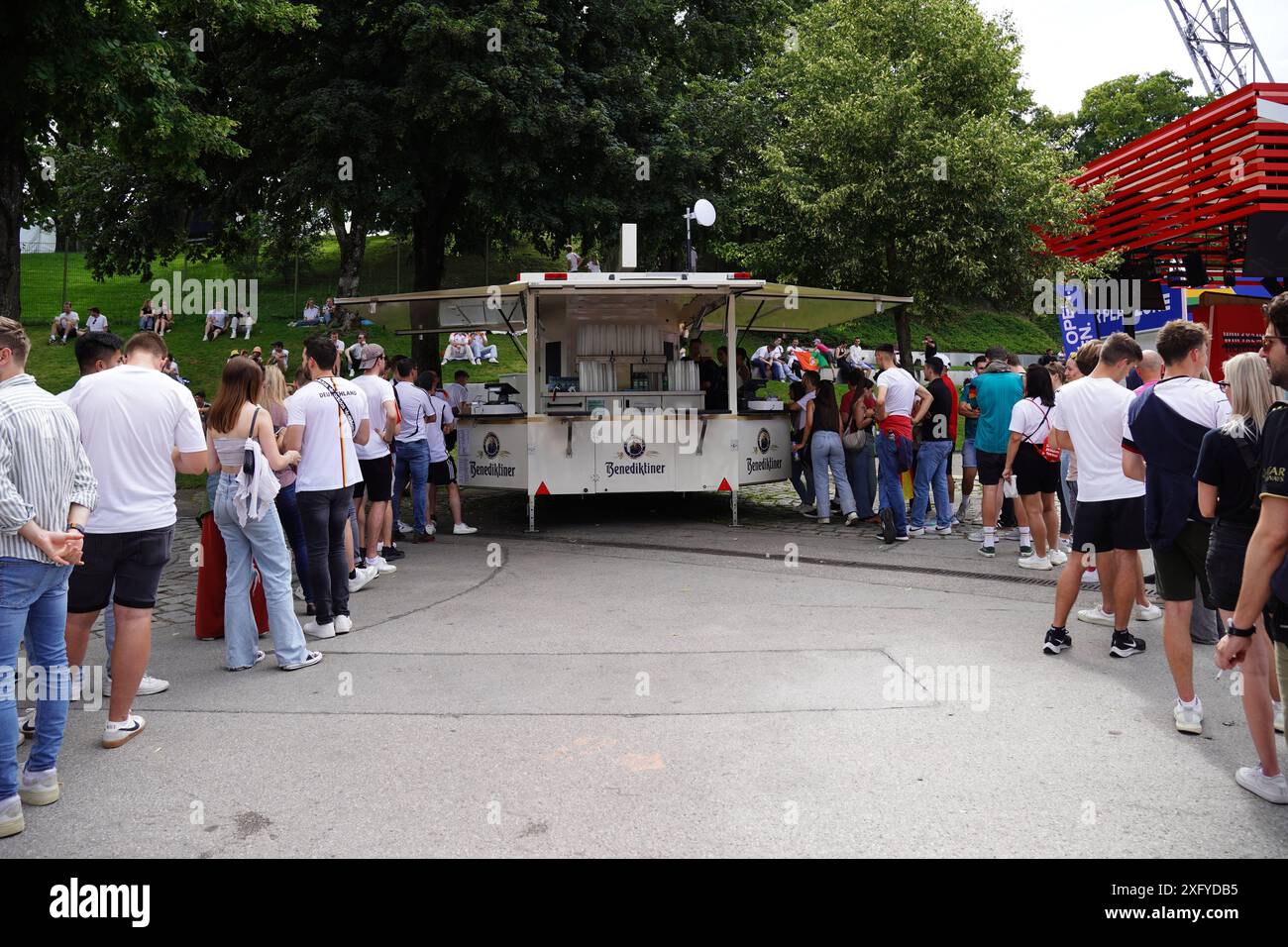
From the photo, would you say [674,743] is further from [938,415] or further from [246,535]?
[938,415]

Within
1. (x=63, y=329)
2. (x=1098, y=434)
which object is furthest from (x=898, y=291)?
(x=63, y=329)

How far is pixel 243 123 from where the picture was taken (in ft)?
53.3

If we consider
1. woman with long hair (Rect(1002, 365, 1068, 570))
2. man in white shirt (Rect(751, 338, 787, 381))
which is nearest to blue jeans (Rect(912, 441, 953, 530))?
woman with long hair (Rect(1002, 365, 1068, 570))

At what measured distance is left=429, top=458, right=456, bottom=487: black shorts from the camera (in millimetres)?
11617

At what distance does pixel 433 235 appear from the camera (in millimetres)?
17750

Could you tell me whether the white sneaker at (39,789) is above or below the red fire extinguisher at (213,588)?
below

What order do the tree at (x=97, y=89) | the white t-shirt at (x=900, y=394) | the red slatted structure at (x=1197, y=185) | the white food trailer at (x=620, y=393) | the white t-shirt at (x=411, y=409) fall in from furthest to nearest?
the red slatted structure at (x=1197, y=185), the white food trailer at (x=620, y=393), the white t-shirt at (x=900, y=394), the white t-shirt at (x=411, y=409), the tree at (x=97, y=89)

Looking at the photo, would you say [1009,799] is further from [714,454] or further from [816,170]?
[816,170]

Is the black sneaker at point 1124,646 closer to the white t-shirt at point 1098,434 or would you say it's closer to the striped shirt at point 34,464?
the white t-shirt at point 1098,434

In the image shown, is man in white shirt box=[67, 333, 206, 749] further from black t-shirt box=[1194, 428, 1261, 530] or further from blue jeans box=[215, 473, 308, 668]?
black t-shirt box=[1194, 428, 1261, 530]

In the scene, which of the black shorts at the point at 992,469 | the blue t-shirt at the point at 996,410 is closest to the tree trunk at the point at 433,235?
the blue t-shirt at the point at 996,410

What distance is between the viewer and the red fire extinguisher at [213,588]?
6.70 m

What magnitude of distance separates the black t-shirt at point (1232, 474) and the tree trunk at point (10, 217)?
34.2 feet
